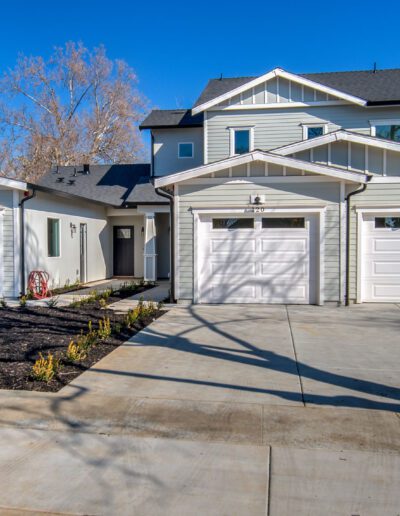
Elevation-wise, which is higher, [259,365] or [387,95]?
[387,95]

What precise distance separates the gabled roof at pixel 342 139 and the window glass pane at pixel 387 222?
1.59 m

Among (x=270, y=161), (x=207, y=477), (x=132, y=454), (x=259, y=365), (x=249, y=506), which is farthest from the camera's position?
(x=270, y=161)

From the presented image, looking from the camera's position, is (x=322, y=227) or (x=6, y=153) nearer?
(x=322, y=227)

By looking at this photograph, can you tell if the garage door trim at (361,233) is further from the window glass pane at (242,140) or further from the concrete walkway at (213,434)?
the window glass pane at (242,140)

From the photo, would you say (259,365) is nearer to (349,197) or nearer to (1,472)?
(1,472)

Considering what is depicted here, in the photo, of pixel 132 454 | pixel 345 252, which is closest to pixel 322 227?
pixel 345 252

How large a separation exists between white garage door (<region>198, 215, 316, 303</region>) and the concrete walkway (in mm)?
3936

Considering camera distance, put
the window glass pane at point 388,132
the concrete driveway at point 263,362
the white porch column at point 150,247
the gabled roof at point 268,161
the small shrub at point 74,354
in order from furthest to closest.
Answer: the white porch column at point 150,247 < the window glass pane at point 388,132 < the gabled roof at point 268,161 < the small shrub at point 74,354 < the concrete driveway at point 263,362

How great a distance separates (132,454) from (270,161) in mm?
8173

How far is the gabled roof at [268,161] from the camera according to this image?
34.1ft

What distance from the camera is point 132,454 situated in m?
3.68

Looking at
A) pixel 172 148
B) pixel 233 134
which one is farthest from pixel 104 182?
pixel 233 134

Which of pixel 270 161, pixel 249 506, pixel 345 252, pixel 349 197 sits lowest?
pixel 249 506

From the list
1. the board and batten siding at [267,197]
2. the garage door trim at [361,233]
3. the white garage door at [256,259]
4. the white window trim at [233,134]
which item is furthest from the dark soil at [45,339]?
the white window trim at [233,134]
